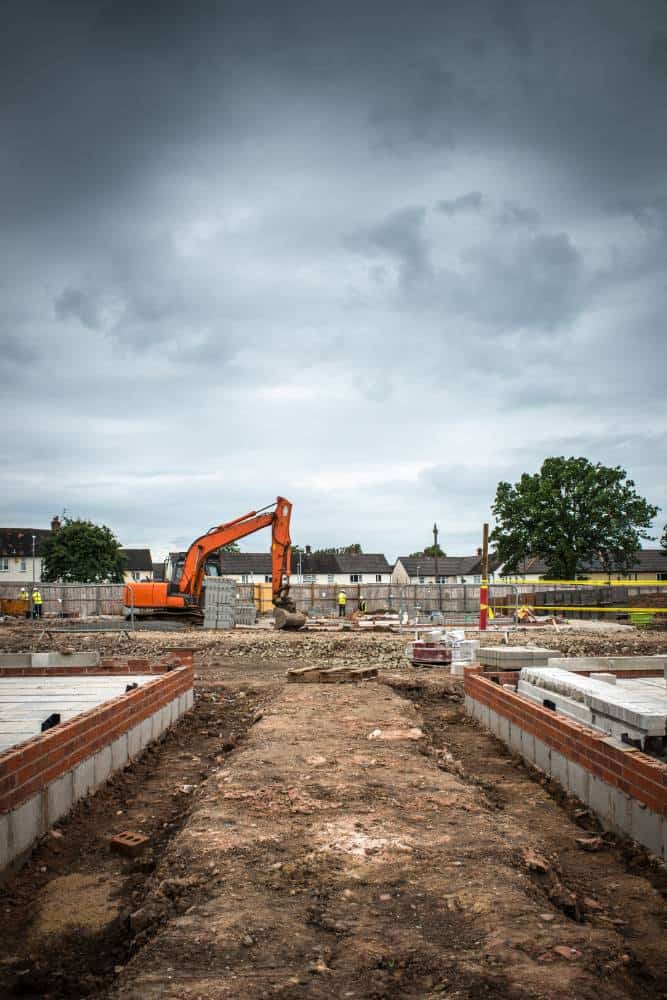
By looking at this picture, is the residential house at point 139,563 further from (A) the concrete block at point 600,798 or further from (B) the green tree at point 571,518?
(A) the concrete block at point 600,798

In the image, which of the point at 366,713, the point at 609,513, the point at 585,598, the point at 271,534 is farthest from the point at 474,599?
the point at 366,713

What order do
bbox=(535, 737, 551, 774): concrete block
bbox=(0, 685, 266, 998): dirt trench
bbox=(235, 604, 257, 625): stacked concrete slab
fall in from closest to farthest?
bbox=(0, 685, 266, 998): dirt trench → bbox=(535, 737, 551, 774): concrete block → bbox=(235, 604, 257, 625): stacked concrete slab

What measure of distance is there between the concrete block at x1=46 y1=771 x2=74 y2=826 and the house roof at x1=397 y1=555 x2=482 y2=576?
7438cm

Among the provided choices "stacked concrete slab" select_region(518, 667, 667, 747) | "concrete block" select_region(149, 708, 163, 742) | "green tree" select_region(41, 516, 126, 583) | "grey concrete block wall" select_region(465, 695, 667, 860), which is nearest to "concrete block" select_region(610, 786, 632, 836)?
"grey concrete block wall" select_region(465, 695, 667, 860)

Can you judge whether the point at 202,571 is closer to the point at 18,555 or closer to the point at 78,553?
the point at 78,553

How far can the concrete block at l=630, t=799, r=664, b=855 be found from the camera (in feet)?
13.6

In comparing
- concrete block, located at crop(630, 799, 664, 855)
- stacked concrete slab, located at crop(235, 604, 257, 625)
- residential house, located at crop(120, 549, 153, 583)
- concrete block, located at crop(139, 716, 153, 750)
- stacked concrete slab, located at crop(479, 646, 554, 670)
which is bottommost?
stacked concrete slab, located at crop(235, 604, 257, 625)

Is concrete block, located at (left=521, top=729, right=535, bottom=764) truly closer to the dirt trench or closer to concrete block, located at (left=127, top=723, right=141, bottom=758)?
the dirt trench

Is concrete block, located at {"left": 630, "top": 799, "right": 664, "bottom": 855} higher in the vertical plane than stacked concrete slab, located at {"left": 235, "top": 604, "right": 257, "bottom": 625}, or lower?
higher

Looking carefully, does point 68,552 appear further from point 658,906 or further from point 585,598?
point 658,906

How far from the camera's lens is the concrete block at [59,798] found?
4832mm

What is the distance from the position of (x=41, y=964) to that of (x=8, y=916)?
58 cm

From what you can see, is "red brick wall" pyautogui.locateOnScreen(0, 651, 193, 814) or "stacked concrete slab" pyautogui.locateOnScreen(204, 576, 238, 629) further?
"stacked concrete slab" pyautogui.locateOnScreen(204, 576, 238, 629)

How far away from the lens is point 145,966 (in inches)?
114
